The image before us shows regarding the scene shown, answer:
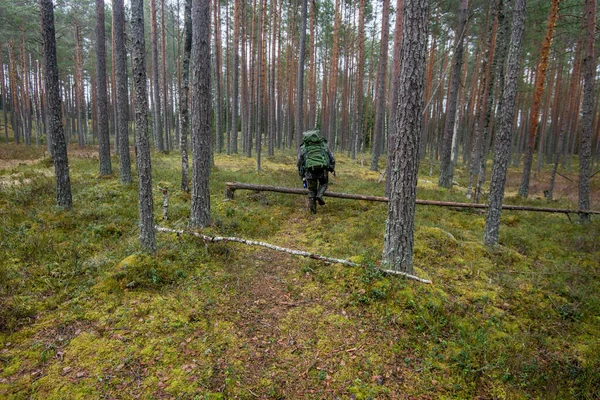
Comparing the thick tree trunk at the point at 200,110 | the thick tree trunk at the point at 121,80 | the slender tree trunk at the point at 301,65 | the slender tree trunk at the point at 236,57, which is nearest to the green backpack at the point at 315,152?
the thick tree trunk at the point at 200,110

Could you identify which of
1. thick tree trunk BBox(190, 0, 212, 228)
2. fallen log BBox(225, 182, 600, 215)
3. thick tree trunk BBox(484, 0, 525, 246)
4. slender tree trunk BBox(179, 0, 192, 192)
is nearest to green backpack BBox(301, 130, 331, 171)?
fallen log BBox(225, 182, 600, 215)

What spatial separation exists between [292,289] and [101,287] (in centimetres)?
311

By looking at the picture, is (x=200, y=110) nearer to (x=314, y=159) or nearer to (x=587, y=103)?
(x=314, y=159)

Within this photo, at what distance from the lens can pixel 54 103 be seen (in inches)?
295

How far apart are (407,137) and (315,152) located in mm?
3872

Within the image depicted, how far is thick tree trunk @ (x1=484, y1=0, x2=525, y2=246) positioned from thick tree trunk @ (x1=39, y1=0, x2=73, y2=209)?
1089cm

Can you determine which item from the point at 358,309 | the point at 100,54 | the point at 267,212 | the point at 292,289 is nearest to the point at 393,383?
the point at 358,309

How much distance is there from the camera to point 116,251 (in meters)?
5.73

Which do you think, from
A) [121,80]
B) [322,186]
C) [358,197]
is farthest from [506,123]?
[121,80]

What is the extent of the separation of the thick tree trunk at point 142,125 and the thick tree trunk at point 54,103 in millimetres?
4010

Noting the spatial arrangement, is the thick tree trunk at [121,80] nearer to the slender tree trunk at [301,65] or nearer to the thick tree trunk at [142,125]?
the thick tree trunk at [142,125]

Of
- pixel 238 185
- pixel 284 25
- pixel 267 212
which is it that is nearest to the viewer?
pixel 267 212

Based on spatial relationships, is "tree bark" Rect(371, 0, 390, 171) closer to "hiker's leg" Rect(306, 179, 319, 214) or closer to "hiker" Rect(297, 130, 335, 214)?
"hiker" Rect(297, 130, 335, 214)

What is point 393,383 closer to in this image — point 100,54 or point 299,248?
point 299,248
